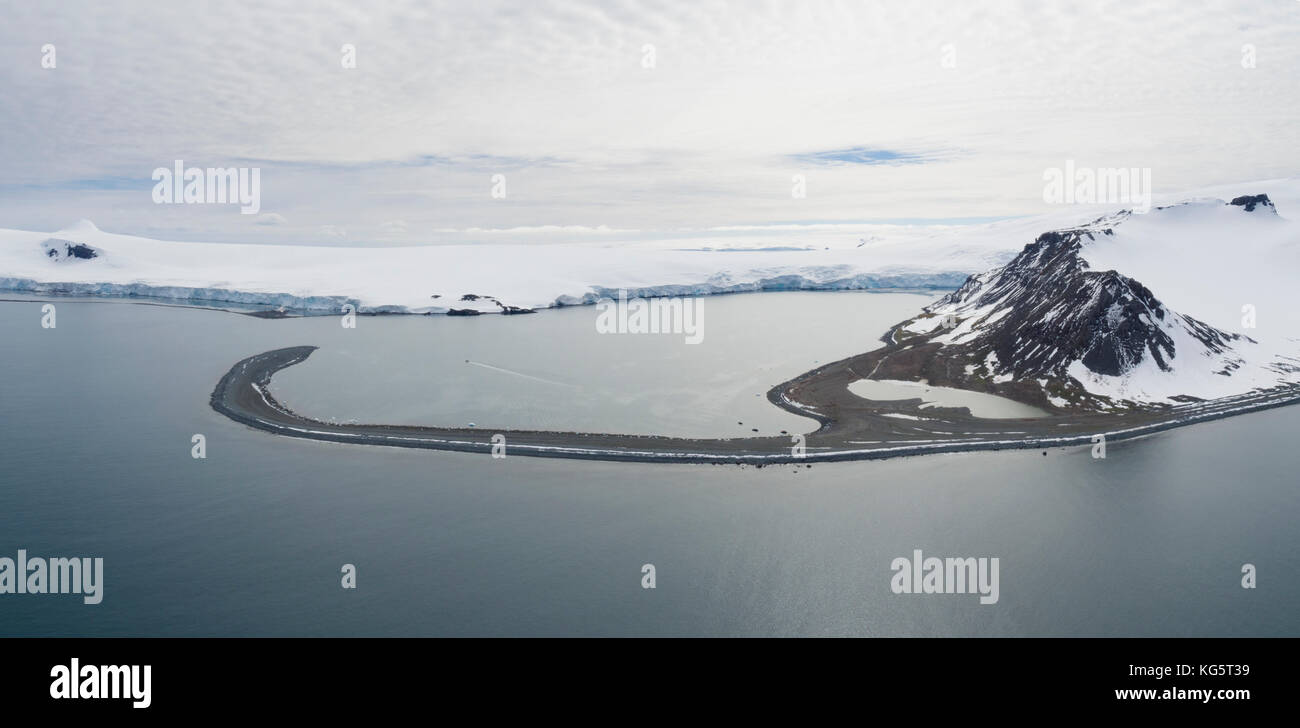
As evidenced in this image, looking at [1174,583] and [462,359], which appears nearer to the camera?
[1174,583]

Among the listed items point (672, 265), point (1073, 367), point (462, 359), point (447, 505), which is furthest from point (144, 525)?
point (672, 265)

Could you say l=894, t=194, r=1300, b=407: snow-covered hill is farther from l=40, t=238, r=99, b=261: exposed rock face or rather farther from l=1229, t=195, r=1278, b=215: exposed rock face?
l=40, t=238, r=99, b=261: exposed rock face

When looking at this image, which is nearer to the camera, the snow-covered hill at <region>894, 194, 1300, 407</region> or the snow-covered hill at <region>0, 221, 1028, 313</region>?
→ the snow-covered hill at <region>894, 194, 1300, 407</region>

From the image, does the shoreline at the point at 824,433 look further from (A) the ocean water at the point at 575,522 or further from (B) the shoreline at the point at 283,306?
(B) the shoreline at the point at 283,306

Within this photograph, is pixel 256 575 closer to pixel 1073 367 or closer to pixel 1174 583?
pixel 1174 583

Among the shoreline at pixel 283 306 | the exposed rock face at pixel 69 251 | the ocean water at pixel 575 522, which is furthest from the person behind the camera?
the exposed rock face at pixel 69 251

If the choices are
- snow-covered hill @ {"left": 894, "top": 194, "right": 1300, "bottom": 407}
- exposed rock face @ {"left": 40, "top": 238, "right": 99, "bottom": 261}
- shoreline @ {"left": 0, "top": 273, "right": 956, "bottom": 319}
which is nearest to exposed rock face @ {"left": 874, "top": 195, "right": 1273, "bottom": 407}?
snow-covered hill @ {"left": 894, "top": 194, "right": 1300, "bottom": 407}

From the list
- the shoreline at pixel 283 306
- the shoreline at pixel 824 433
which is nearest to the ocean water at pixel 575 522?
the shoreline at pixel 824 433
